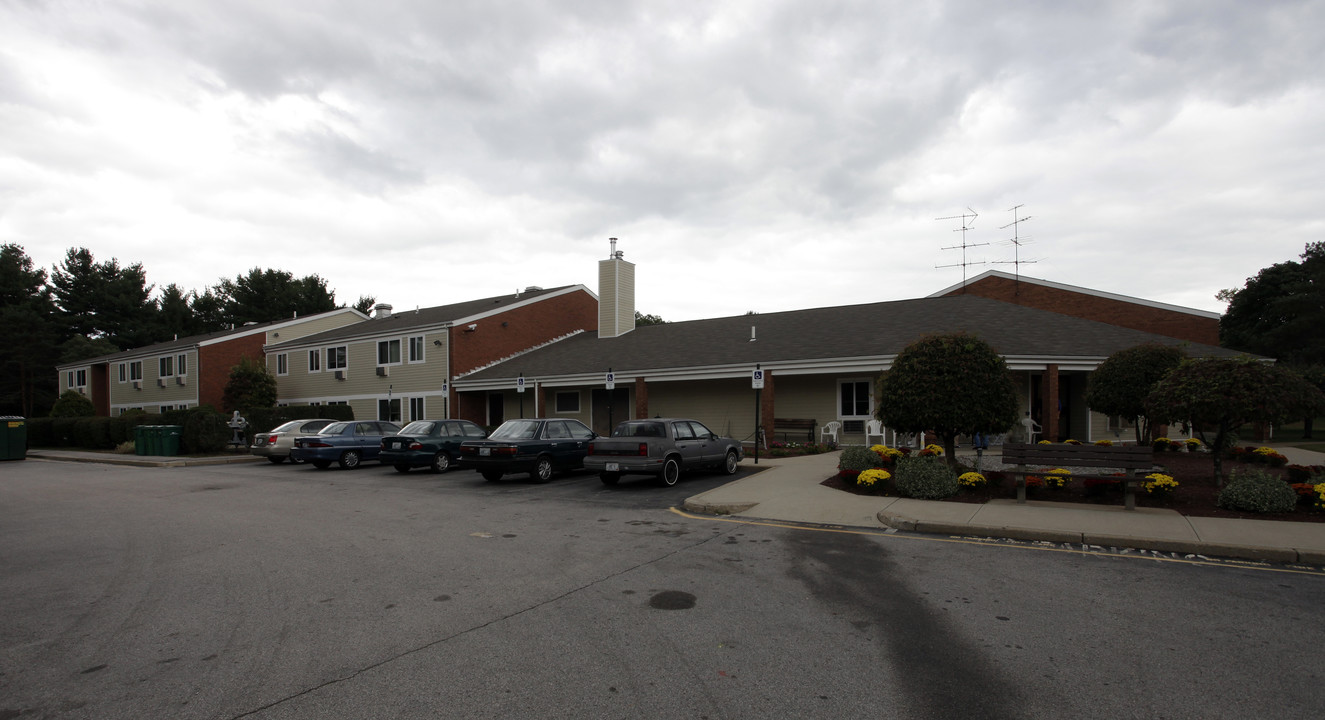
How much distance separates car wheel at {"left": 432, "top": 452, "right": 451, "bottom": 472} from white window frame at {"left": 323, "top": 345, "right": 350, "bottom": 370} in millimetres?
19627

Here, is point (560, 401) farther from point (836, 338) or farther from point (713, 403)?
point (836, 338)

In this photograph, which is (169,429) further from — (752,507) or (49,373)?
(49,373)

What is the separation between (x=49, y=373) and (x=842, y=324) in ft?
219

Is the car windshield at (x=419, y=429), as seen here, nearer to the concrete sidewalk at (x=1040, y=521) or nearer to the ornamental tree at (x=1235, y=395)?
the concrete sidewalk at (x=1040, y=521)

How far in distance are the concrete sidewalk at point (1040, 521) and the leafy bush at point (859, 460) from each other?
2.74ft

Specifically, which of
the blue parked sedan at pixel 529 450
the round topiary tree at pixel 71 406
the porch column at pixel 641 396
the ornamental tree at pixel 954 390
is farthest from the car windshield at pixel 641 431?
the round topiary tree at pixel 71 406

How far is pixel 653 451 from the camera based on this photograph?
14203 millimetres

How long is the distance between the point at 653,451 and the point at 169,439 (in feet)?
72.1

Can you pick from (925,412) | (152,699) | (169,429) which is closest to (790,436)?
(925,412)

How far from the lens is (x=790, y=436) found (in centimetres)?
2378

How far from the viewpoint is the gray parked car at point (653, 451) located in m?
14.2

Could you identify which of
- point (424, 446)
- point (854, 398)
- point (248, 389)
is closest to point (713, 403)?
point (854, 398)

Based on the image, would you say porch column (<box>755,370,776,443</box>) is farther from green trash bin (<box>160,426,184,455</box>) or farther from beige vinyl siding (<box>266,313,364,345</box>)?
beige vinyl siding (<box>266,313,364,345</box>)

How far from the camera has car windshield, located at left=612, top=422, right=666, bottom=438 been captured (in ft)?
48.0
